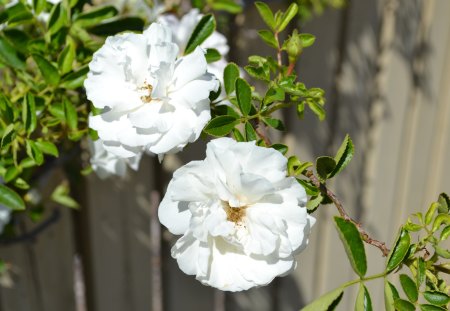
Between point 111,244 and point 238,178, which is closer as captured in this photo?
point 238,178

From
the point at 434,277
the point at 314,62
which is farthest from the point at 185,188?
the point at 314,62

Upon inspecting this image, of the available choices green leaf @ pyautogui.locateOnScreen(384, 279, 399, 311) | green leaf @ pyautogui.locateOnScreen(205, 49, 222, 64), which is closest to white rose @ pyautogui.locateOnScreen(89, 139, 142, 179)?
green leaf @ pyautogui.locateOnScreen(205, 49, 222, 64)

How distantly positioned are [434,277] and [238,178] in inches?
8.3

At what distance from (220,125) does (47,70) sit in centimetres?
28

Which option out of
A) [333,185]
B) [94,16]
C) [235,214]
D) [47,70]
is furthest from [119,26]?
[333,185]

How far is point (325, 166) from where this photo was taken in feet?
1.97

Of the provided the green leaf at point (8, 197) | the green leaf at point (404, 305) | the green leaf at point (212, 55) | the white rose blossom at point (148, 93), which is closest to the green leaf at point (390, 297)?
the green leaf at point (404, 305)

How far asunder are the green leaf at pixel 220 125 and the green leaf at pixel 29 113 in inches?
9.7

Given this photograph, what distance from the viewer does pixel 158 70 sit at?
58 centimetres

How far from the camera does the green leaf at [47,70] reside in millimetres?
756

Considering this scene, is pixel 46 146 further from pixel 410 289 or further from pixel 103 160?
pixel 410 289

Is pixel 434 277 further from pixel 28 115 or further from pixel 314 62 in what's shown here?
pixel 314 62

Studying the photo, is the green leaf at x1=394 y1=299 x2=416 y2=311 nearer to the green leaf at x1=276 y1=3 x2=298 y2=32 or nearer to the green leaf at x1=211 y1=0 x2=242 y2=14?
the green leaf at x1=276 y1=3 x2=298 y2=32

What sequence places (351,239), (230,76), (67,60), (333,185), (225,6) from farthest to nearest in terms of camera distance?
(333,185) → (225,6) → (67,60) → (230,76) → (351,239)
